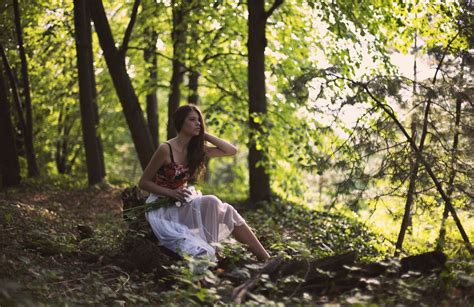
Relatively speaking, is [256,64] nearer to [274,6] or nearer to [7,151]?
[274,6]

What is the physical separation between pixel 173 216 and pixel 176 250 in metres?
0.70

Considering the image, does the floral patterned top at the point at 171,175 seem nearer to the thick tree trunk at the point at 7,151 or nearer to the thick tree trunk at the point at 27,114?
the thick tree trunk at the point at 7,151

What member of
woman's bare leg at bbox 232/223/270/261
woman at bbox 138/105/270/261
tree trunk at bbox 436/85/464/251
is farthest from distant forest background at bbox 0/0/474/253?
woman at bbox 138/105/270/261

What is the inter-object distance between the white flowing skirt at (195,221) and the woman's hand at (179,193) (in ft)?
0.32

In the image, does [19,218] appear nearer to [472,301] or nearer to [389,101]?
[389,101]

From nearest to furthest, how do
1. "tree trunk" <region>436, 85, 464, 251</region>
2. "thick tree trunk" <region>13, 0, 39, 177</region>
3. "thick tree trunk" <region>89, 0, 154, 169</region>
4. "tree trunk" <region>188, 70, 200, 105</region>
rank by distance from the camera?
"tree trunk" <region>436, 85, 464, 251</region> < "thick tree trunk" <region>89, 0, 154, 169</region> < "thick tree trunk" <region>13, 0, 39, 177</region> < "tree trunk" <region>188, 70, 200, 105</region>

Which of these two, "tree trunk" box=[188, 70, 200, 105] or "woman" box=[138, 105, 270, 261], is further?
"tree trunk" box=[188, 70, 200, 105]

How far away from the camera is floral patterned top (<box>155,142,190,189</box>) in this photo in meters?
6.69

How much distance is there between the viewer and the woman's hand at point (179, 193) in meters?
6.36

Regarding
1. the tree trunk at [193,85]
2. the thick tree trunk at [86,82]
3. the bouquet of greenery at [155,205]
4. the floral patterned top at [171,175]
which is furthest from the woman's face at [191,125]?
the tree trunk at [193,85]

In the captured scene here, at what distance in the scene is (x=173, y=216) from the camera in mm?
6422

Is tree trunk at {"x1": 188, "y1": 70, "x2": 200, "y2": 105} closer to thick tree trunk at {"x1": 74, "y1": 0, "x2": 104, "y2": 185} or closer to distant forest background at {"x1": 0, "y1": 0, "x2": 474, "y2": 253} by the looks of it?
distant forest background at {"x1": 0, "y1": 0, "x2": 474, "y2": 253}

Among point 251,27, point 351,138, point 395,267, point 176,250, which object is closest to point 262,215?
point 251,27

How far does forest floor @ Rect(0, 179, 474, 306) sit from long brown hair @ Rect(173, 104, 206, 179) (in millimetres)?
1192
